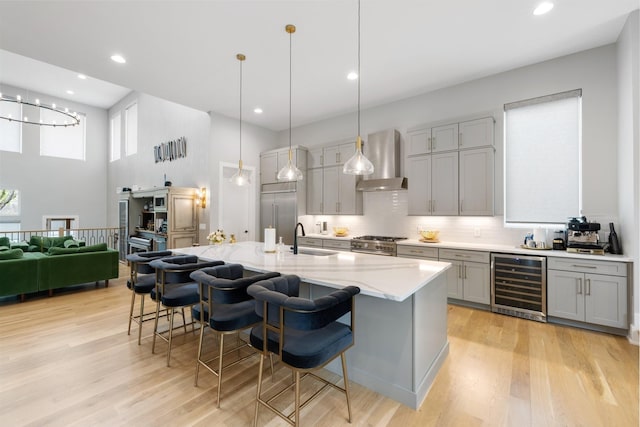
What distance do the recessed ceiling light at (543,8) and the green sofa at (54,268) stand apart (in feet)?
22.9

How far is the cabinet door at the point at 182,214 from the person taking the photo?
5583mm

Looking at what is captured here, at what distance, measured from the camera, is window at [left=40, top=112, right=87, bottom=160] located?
8.62 meters

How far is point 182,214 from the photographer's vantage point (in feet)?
18.8

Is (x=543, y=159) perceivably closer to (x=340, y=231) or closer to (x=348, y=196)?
(x=348, y=196)

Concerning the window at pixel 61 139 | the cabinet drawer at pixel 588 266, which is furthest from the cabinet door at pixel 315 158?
the window at pixel 61 139

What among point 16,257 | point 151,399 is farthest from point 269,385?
point 16,257

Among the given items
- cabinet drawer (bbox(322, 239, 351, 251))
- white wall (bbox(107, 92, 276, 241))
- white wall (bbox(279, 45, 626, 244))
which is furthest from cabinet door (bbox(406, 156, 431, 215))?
white wall (bbox(107, 92, 276, 241))

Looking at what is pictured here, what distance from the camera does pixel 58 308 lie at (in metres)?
4.00

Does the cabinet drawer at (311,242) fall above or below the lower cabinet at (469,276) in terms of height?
above

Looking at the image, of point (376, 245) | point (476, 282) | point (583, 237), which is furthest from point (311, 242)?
point (583, 237)

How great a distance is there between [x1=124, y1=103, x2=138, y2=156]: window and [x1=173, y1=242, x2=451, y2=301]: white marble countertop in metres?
7.26

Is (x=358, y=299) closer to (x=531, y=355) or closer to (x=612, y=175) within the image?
(x=531, y=355)

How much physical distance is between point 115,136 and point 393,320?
36.8 ft

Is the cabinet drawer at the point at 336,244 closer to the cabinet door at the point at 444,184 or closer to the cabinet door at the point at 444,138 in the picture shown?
the cabinet door at the point at 444,184
